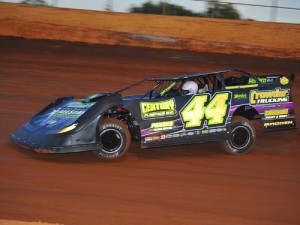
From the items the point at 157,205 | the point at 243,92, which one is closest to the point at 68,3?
the point at 243,92

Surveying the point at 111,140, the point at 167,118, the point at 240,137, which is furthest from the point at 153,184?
the point at 240,137

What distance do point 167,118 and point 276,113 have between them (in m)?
2.07

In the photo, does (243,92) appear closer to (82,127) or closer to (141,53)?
(82,127)

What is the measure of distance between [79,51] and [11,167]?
11.8m

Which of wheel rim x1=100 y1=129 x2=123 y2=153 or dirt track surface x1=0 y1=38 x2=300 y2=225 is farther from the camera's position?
wheel rim x1=100 y1=129 x2=123 y2=153

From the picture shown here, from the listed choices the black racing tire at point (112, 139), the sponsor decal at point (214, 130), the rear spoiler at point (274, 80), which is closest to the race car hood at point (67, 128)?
the black racing tire at point (112, 139)

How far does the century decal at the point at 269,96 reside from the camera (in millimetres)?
9914

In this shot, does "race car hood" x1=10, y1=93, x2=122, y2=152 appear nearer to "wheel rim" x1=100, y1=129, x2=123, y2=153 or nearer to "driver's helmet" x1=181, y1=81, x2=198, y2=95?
"wheel rim" x1=100, y1=129, x2=123, y2=153

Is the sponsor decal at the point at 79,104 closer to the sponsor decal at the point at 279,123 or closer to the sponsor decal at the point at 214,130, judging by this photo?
the sponsor decal at the point at 214,130

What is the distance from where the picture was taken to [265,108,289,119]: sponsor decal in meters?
10.0

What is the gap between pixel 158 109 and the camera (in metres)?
9.22

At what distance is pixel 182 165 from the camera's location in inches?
358

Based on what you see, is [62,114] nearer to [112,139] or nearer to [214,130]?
[112,139]

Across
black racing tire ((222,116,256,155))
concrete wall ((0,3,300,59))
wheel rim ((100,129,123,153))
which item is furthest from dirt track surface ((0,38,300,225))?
concrete wall ((0,3,300,59))
